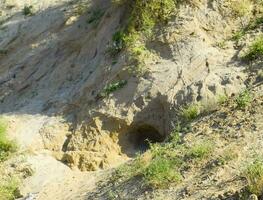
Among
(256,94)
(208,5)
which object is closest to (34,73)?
(208,5)

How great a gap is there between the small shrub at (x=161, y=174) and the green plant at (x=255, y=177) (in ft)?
4.30

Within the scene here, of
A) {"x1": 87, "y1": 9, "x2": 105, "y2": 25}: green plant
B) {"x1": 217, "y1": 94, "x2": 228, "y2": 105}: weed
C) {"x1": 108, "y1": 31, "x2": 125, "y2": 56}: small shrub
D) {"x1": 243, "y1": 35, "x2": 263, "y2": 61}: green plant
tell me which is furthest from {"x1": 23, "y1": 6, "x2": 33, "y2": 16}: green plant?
{"x1": 217, "y1": 94, "x2": 228, "y2": 105}: weed

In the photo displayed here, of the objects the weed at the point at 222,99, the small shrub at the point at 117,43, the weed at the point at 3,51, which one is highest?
the small shrub at the point at 117,43

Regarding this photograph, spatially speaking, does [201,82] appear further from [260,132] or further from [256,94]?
[260,132]

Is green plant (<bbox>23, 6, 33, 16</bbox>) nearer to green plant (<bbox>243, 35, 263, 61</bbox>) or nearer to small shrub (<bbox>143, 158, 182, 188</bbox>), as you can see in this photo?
green plant (<bbox>243, 35, 263, 61</bbox>)

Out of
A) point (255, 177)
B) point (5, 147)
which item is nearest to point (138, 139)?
point (5, 147)

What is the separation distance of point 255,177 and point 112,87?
463 cm

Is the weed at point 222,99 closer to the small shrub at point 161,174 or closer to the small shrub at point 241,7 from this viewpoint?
the small shrub at point 161,174

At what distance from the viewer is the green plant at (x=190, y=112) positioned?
31.1 ft

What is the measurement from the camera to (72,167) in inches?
409

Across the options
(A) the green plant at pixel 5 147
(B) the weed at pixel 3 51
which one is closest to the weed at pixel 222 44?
(A) the green plant at pixel 5 147

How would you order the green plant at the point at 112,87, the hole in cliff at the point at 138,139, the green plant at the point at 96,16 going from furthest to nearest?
the green plant at the point at 96,16, the green plant at the point at 112,87, the hole in cliff at the point at 138,139

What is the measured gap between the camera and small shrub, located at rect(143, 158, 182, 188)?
816 cm

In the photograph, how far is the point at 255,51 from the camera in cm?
977
